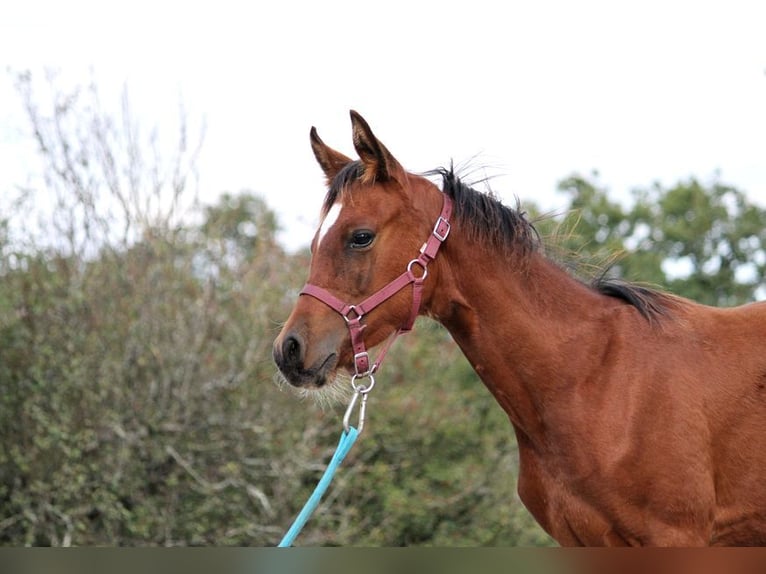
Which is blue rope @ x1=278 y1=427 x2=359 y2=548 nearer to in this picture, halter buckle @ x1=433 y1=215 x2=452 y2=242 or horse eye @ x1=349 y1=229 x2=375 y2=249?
horse eye @ x1=349 y1=229 x2=375 y2=249

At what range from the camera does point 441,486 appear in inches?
492

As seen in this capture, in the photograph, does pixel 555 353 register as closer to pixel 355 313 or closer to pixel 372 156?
pixel 355 313

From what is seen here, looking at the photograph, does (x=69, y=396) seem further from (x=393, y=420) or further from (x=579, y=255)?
(x=579, y=255)

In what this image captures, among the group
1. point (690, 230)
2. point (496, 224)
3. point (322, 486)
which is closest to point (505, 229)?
point (496, 224)

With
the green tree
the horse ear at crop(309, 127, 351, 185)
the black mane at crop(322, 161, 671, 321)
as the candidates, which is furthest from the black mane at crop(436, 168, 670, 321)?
the green tree

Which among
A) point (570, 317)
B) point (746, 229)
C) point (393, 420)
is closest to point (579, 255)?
point (570, 317)

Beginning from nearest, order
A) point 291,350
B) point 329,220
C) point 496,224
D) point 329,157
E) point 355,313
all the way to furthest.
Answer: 1. point 291,350
2. point 355,313
3. point 329,220
4. point 496,224
5. point 329,157

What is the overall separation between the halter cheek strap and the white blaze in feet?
0.83

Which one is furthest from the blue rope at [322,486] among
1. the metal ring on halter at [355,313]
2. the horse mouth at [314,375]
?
the metal ring on halter at [355,313]

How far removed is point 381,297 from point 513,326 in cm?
68

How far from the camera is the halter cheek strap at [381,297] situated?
413cm

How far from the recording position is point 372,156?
14.1ft

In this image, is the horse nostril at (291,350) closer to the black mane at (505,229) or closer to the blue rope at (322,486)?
the blue rope at (322,486)

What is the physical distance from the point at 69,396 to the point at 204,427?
1.56 m
